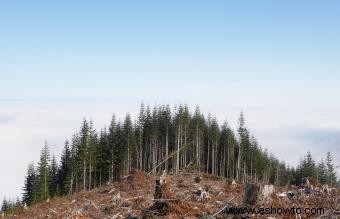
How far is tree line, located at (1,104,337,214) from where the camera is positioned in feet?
244

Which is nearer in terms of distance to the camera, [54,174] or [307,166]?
[54,174]

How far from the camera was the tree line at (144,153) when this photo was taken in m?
74.4

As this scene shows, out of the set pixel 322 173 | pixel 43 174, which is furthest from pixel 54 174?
pixel 322 173

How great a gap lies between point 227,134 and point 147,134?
2055 cm

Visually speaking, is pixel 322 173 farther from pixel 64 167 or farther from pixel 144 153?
pixel 64 167

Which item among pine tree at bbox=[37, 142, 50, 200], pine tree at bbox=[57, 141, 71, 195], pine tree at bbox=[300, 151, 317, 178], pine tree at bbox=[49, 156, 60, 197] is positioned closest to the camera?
pine tree at bbox=[37, 142, 50, 200]

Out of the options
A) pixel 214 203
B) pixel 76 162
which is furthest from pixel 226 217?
pixel 76 162

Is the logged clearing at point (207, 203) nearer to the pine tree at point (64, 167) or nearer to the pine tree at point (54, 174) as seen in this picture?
the pine tree at point (64, 167)

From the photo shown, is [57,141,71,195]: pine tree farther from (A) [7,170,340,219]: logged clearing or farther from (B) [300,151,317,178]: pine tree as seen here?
(A) [7,170,340,219]: logged clearing

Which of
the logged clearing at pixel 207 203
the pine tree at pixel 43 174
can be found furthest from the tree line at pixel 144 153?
the logged clearing at pixel 207 203

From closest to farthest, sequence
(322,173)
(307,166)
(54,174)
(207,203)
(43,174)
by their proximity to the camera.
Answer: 1. (207,203)
2. (43,174)
3. (54,174)
4. (307,166)
5. (322,173)

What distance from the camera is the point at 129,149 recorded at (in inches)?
3132

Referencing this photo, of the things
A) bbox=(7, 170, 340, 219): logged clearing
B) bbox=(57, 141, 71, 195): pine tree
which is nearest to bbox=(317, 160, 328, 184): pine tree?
bbox=(57, 141, 71, 195): pine tree

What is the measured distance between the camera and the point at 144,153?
8981 centimetres
